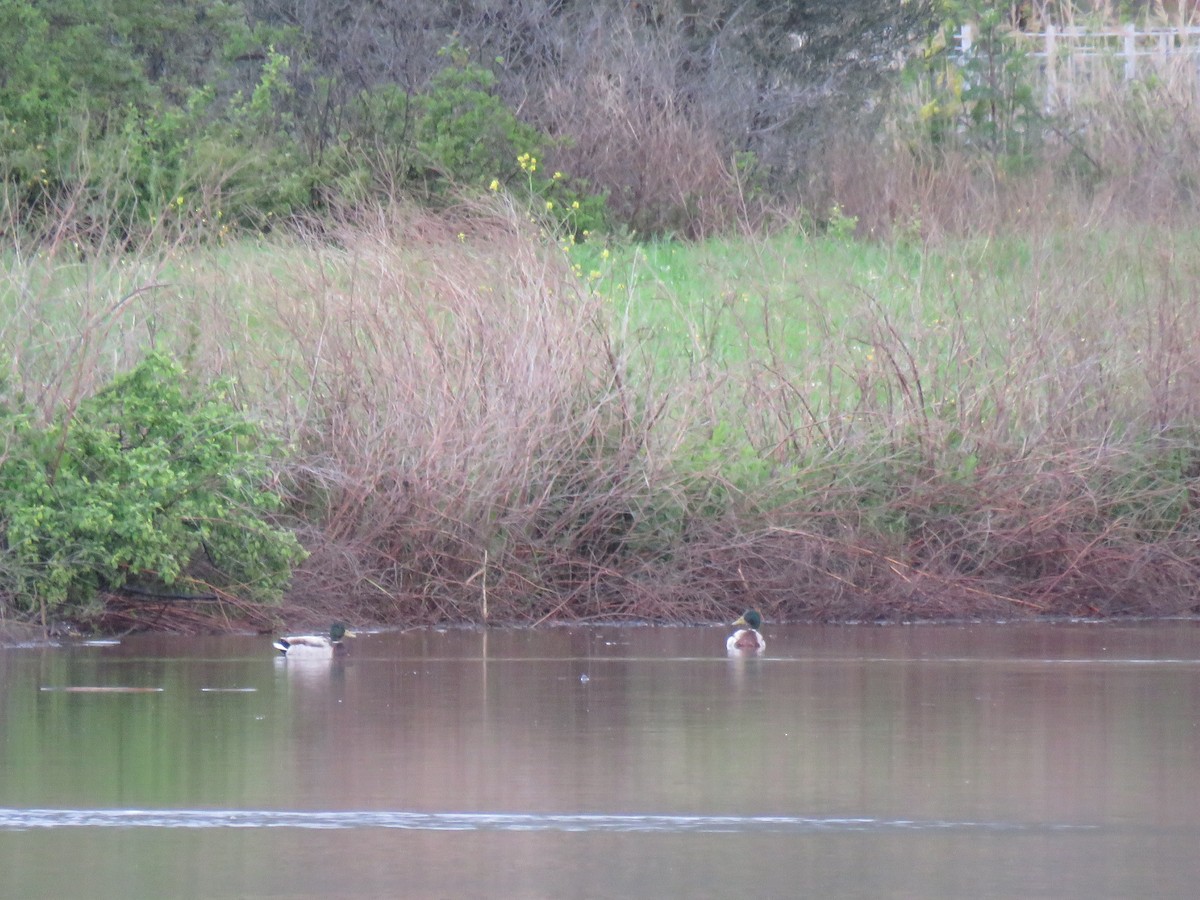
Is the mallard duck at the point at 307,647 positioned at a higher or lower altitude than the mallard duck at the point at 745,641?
higher

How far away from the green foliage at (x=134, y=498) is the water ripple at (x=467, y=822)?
12.9ft

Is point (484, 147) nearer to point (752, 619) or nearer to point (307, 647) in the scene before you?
point (752, 619)

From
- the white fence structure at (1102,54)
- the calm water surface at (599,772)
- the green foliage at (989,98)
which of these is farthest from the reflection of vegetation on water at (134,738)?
the white fence structure at (1102,54)

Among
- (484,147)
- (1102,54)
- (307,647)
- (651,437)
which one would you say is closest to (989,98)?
(1102,54)

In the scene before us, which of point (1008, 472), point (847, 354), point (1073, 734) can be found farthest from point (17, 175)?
point (1073, 734)

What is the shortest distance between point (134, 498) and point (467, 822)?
14.9 ft

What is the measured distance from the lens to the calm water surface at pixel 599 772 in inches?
203

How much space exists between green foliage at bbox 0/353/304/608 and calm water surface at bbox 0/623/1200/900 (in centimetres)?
48

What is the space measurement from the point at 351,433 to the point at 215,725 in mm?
3829

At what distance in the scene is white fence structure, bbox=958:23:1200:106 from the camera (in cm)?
2286

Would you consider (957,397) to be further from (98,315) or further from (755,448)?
(98,315)

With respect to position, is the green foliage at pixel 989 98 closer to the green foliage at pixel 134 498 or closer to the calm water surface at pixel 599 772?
the calm water surface at pixel 599 772

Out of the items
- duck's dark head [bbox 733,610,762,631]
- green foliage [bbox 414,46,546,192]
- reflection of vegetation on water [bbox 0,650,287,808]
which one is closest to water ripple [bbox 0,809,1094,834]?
reflection of vegetation on water [bbox 0,650,287,808]

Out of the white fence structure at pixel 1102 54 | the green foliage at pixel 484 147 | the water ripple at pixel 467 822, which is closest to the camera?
the water ripple at pixel 467 822
